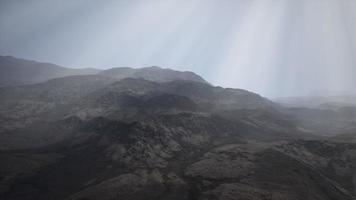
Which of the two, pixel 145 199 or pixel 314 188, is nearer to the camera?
pixel 145 199

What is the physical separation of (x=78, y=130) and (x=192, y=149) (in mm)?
55558

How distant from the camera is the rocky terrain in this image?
75688mm

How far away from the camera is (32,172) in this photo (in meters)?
88.6

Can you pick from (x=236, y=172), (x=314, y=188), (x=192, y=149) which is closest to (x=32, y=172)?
(x=192, y=149)

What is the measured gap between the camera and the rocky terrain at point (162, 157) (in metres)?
75.7

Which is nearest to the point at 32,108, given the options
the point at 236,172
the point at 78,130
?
the point at 78,130

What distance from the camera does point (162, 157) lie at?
101 m

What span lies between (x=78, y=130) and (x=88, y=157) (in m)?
33.6

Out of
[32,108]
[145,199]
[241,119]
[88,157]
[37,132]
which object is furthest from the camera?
[32,108]

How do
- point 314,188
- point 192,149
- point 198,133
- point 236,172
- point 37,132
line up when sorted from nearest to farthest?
point 314,188
point 236,172
point 192,149
point 198,133
point 37,132

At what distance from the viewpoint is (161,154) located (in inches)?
4067

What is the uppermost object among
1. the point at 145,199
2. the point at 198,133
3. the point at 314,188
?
the point at 198,133

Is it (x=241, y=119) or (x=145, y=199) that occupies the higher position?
(x=241, y=119)

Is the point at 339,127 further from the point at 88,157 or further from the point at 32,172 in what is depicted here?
the point at 32,172
